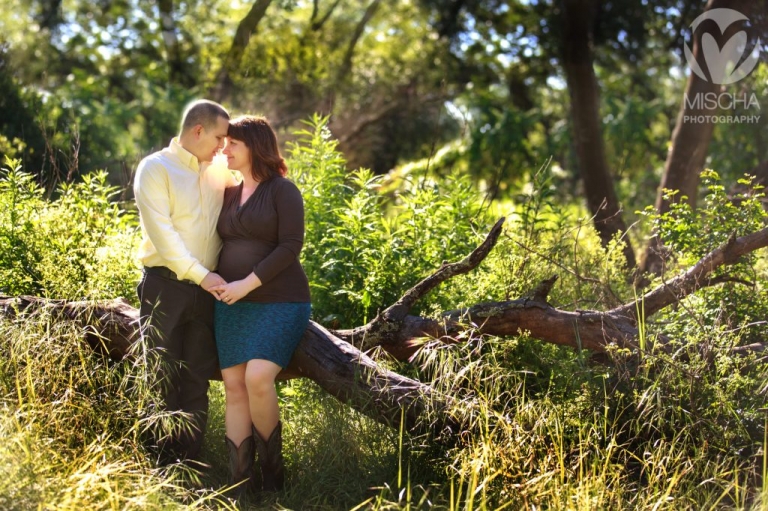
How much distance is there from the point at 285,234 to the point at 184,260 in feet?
1.64

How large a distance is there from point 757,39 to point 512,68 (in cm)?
955

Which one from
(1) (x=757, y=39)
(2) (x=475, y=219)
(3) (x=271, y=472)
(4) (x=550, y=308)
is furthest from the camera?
(1) (x=757, y=39)

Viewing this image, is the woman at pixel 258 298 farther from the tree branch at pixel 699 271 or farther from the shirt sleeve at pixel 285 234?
the tree branch at pixel 699 271

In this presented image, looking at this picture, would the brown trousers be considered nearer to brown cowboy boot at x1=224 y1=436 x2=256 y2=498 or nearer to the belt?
the belt

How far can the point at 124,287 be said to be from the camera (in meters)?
5.34

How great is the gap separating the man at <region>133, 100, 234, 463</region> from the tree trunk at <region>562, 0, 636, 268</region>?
5833 millimetres

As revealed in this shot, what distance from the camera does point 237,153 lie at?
14.6ft

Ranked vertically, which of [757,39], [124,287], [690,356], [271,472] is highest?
[757,39]

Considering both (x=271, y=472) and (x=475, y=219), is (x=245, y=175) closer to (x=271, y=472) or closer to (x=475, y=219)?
(x=271, y=472)

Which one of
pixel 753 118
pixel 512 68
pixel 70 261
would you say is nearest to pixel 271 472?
pixel 70 261

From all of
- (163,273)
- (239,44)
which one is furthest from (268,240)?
(239,44)

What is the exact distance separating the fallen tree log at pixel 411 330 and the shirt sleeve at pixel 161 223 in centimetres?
46

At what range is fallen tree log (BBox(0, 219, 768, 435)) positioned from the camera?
4.43m

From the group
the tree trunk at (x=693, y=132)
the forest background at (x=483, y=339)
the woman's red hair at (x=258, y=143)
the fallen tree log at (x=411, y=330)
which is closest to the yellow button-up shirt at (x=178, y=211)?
the woman's red hair at (x=258, y=143)
